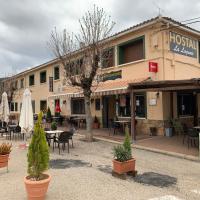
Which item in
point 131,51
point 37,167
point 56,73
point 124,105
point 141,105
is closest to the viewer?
point 37,167

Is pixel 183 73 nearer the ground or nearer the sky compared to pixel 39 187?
nearer the sky

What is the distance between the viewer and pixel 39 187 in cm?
550

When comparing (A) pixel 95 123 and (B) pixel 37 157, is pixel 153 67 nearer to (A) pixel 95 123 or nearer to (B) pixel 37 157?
(A) pixel 95 123

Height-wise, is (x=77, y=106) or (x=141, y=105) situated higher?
(x=77, y=106)

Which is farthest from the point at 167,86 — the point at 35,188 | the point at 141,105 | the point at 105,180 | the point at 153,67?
the point at 35,188

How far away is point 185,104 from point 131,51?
17.3 feet

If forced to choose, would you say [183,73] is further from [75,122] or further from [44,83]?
[44,83]

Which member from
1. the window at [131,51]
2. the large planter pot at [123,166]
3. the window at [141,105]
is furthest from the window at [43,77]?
the large planter pot at [123,166]

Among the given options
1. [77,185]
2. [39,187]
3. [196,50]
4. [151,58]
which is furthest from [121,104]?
[39,187]

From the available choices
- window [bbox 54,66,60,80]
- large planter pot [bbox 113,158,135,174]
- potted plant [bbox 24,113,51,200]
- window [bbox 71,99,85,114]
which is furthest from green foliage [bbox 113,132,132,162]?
window [bbox 54,66,60,80]

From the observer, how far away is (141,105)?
17000 mm

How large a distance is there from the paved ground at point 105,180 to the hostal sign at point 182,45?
27.2ft

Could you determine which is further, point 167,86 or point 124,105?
point 124,105

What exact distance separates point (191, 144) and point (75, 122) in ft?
39.2
